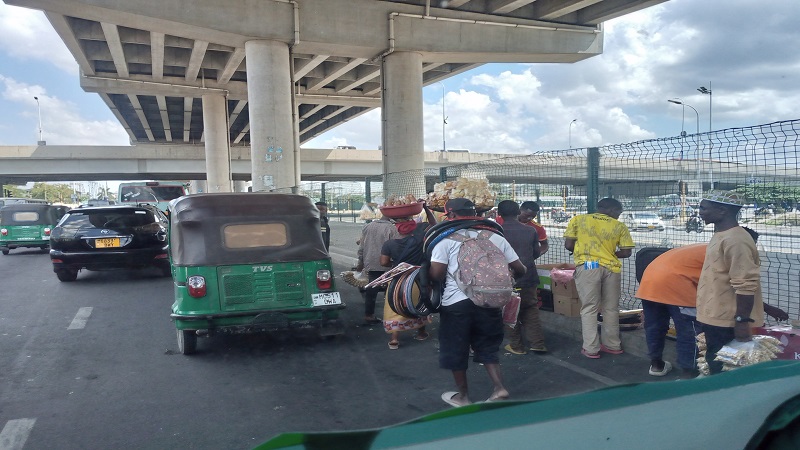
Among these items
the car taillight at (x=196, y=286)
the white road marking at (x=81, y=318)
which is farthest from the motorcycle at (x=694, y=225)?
the white road marking at (x=81, y=318)

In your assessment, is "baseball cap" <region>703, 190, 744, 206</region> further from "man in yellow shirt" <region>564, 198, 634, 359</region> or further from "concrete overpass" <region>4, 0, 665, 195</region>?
"concrete overpass" <region>4, 0, 665, 195</region>

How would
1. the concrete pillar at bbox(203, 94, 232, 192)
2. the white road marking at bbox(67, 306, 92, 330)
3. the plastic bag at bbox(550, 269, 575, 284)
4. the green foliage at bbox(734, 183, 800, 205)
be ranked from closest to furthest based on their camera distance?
the green foliage at bbox(734, 183, 800, 205) < the plastic bag at bbox(550, 269, 575, 284) < the white road marking at bbox(67, 306, 92, 330) < the concrete pillar at bbox(203, 94, 232, 192)

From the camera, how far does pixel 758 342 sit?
403 centimetres

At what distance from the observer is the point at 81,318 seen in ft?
26.9

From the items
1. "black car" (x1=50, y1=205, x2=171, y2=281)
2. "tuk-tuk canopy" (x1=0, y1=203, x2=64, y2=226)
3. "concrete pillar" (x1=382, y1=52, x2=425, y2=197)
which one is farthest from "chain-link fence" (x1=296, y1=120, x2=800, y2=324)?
"tuk-tuk canopy" (x1=0, y1=203, x2=64, y2=226)

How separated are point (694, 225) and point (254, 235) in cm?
497

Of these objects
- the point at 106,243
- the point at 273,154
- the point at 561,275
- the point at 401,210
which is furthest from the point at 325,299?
the point at 273,154

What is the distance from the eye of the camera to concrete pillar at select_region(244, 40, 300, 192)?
18047mm

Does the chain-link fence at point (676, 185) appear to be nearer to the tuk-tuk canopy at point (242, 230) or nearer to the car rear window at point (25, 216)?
the tuk-tuk canopy at point (242, 230)

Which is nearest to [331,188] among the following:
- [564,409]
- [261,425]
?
[261,425]

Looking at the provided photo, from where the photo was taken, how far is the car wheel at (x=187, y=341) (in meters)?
6.16

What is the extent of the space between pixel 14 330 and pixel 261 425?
520 centimetres

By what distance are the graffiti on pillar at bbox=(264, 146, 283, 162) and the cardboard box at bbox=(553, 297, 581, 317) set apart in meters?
13.7

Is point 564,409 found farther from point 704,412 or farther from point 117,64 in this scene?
point 117,64
